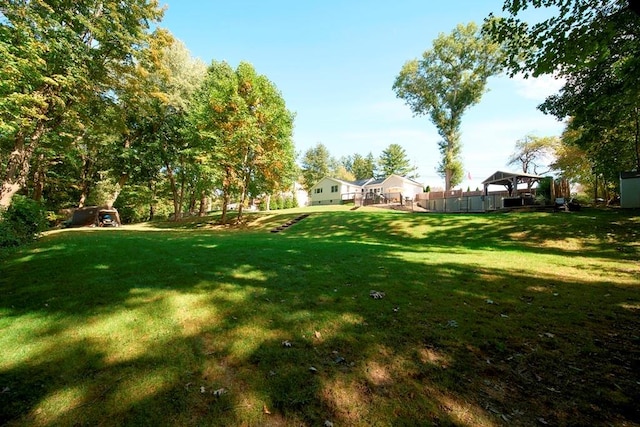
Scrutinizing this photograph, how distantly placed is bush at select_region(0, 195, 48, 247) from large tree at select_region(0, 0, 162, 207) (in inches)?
31.1

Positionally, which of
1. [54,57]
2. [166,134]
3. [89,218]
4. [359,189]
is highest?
[166,134]

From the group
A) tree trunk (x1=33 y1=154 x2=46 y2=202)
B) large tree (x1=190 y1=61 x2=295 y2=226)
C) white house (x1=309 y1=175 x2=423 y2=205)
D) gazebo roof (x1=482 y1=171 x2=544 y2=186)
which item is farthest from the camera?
white house (x1=309 y1=175 x2=423 y2=205)

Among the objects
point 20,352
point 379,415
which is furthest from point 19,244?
point 379,415

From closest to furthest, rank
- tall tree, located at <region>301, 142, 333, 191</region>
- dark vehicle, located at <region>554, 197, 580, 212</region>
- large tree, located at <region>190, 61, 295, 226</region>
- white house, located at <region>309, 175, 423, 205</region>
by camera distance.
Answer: dark vehicle, located at <region>554, 197, 580, 212</region> < large tree, located at <region>190, 61, 295, 226</region> < white house, located at <region>309, 175, 423, 205</region> < tall tree, located at <region>301, 142, 333, 191</region>

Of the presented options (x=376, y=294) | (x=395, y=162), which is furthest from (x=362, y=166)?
(x=376, y=294)

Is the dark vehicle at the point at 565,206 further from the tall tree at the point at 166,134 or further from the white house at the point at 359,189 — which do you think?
the tall tree at the point at 166,134

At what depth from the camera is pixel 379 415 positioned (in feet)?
8.37

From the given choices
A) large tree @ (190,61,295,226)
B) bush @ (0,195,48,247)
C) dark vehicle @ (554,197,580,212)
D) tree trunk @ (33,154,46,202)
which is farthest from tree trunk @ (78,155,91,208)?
dark vehicle @ (554,197,580,212)

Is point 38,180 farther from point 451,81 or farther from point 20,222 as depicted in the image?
point 451,81

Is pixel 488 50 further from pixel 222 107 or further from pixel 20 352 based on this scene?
pixel 20 352

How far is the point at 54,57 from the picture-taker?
37.7 feet

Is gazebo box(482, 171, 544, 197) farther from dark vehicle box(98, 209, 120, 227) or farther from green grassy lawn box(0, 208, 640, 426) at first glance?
dark vehicle box(98, 209, 120, 227)

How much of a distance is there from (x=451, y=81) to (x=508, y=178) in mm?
18062

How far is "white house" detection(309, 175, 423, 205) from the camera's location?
4784cm
